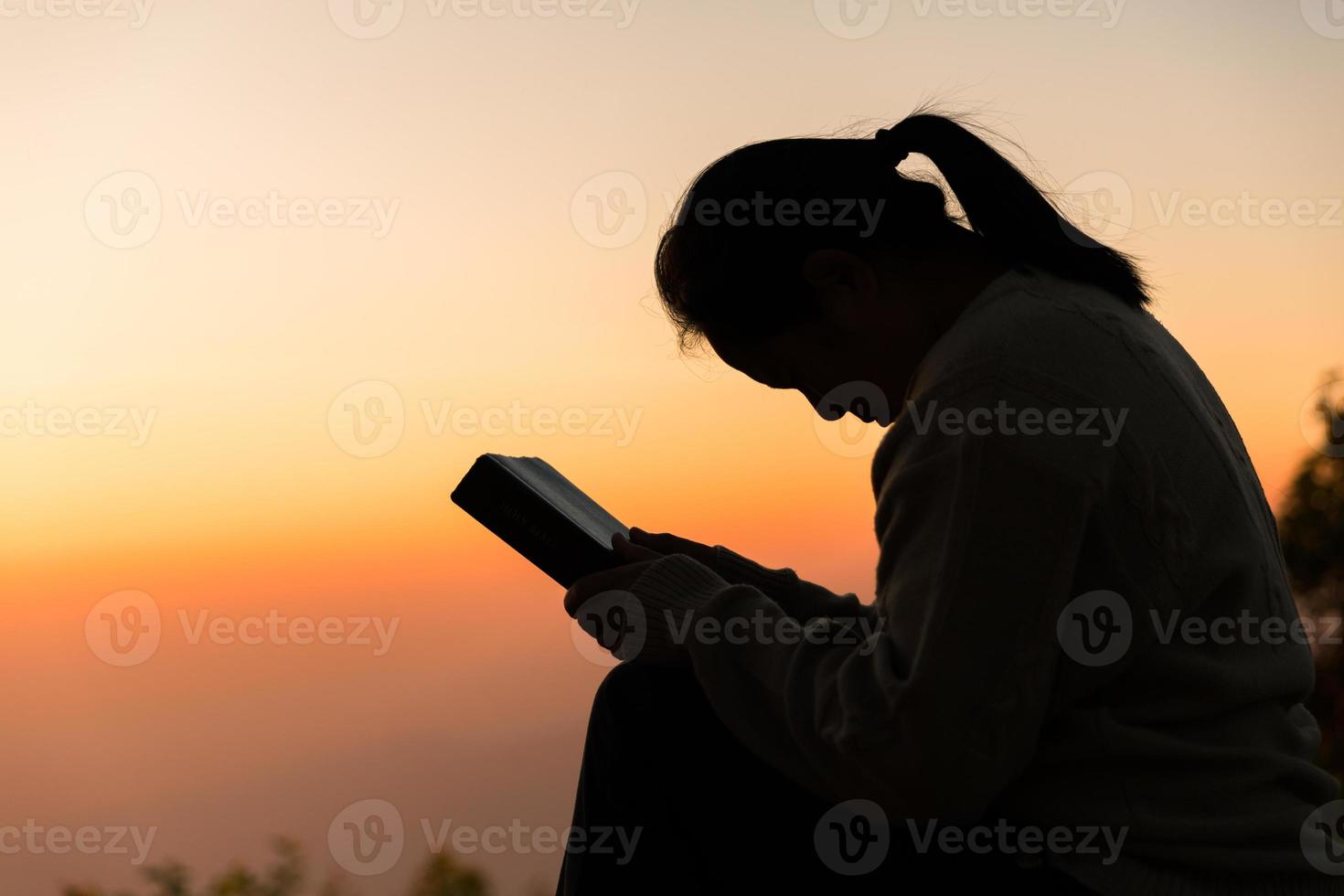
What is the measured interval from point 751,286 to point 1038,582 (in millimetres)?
480

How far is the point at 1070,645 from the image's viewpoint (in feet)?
3.45

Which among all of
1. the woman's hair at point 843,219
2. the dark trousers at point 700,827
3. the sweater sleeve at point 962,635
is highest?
the woman's hair at point 843,219

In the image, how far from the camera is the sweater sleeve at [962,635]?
1.04m

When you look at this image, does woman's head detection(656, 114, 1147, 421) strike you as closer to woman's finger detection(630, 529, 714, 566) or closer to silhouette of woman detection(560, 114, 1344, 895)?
silhouette of woman detection(560, 114, 1344, 895)

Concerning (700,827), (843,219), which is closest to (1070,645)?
(700,827)

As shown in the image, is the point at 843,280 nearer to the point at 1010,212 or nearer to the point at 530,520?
the point at 1010,212

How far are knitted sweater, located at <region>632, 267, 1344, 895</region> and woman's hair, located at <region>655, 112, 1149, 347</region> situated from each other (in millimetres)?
155

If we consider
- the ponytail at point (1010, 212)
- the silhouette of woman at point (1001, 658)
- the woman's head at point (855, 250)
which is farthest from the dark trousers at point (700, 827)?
the ponytail at point (1010, 212)

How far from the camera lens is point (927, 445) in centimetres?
110

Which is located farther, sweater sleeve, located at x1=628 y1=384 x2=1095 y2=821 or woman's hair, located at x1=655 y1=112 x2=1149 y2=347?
woman's hair, located at x1=655 y1=112 x2=1149 y2=347

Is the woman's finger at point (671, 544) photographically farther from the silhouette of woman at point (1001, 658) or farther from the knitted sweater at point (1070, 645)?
the knitted sweater at point (1070, 645)

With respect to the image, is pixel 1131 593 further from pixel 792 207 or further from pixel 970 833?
pixel 792 207

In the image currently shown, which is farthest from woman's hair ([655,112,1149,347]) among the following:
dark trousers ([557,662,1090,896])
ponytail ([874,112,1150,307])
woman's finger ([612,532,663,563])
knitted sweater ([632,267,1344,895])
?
dark trousers ([557,662,1090,896])

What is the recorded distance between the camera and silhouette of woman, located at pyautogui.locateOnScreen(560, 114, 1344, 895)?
41.4 inches
